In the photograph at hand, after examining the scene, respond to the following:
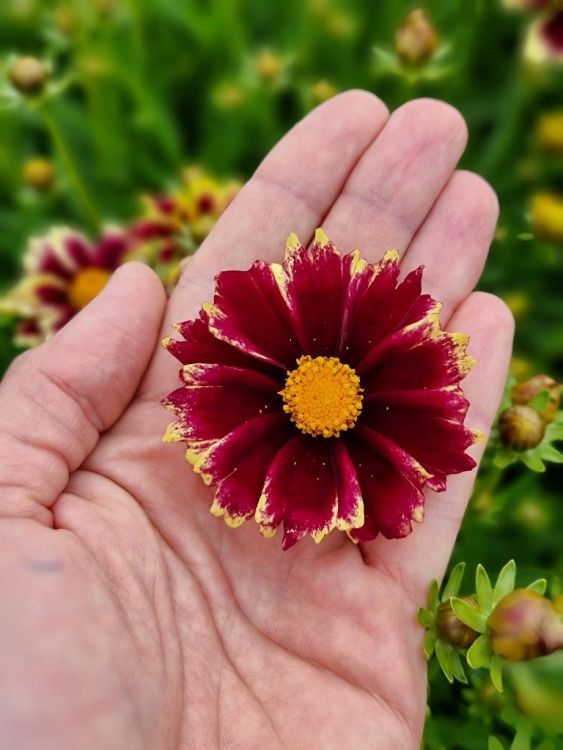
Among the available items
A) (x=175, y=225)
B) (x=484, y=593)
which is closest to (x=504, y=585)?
(x=484, y=593)

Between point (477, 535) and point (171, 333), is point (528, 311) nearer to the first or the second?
point (477, 535)

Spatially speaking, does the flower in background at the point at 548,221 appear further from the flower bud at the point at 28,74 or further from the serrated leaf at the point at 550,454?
the flower bud at the point at 28,74

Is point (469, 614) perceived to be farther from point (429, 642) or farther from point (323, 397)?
point (323, 397)

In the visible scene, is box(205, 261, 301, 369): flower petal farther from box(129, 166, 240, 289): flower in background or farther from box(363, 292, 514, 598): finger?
box(129, 166, 240, 289): flower in background

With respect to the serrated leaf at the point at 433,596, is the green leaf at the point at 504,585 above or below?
above

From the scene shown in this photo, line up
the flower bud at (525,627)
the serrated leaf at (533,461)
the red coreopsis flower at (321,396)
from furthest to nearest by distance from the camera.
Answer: the serrated leaf at (533,461)
the red coreopsis flower at (321,396)
the flower bud at (525,627)

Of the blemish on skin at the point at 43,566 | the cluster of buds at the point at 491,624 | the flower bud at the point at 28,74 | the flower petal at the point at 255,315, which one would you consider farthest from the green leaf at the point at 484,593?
the flower bud at the point at 28,74

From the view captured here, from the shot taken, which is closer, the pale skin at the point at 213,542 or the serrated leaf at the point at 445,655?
the pale skin at the point at 213,542
